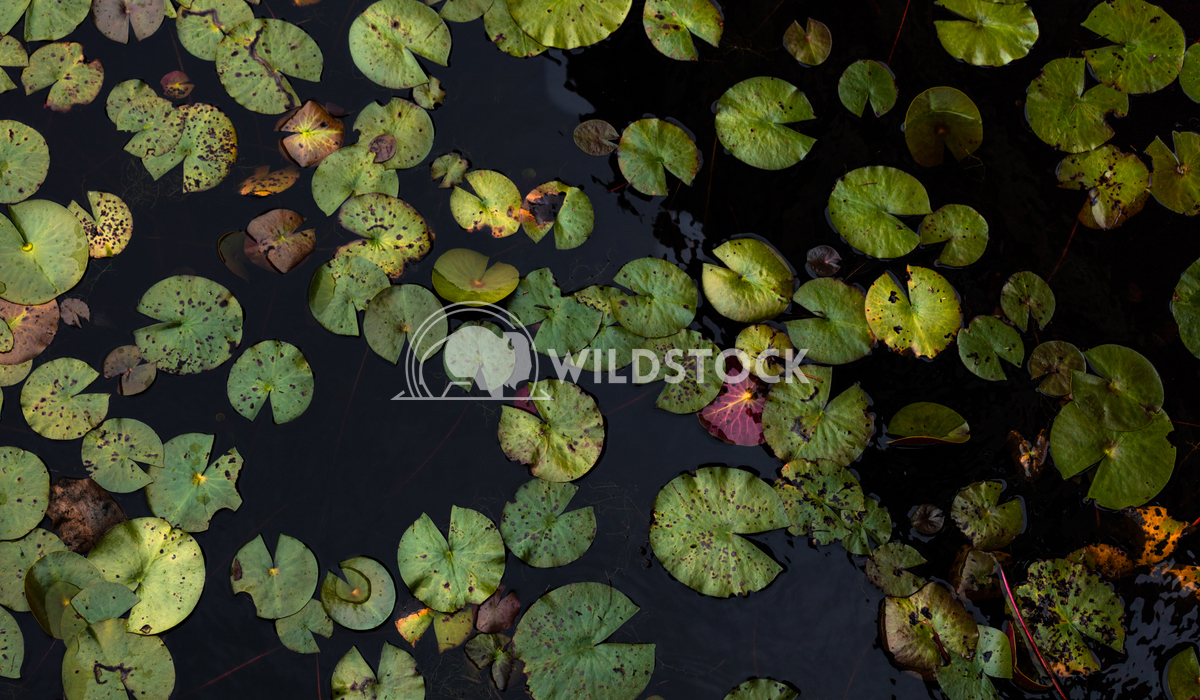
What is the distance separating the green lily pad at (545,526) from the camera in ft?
7.28

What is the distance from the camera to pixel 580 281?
235cm

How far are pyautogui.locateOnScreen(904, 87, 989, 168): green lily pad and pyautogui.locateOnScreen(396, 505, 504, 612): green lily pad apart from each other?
2067 mm

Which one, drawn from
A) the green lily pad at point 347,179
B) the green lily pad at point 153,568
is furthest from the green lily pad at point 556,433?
the green lily pad at point 153,568

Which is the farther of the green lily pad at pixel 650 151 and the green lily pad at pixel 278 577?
the green lily pad at pixel 650 151

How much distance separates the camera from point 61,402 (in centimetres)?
230

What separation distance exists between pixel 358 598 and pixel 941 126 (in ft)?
8.76

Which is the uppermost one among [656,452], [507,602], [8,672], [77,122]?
[77,122]

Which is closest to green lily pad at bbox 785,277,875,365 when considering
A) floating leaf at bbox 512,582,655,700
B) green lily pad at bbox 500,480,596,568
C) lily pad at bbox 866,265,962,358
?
lily pad at bbox 866,265,962,358

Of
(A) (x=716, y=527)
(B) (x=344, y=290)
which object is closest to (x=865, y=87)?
(A) (x=716, y=527)

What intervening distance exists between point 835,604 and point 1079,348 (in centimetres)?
128

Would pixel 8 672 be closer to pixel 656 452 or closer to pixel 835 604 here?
pixel 656 452

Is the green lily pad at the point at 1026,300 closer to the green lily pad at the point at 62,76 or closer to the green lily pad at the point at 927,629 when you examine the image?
the green lily pad at the point at 927,629

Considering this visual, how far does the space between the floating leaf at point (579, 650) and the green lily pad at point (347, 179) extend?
61.0 inches

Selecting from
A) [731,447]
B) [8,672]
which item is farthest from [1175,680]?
[8,672]
